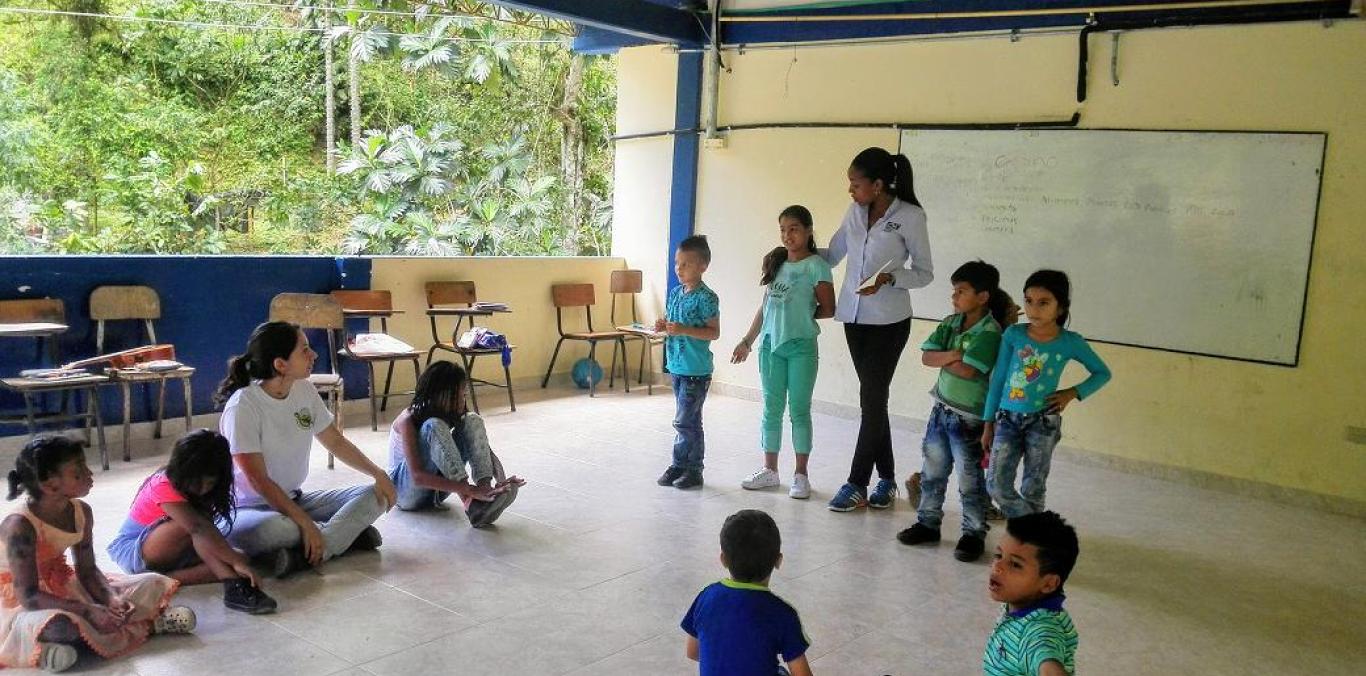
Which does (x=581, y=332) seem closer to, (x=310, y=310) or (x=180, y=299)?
(x=310, y=310)

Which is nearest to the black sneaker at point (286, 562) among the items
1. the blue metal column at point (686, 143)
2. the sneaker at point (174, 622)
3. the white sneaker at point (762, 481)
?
the sneaker at point (174, 622)

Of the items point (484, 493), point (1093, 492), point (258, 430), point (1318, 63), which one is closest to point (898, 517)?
point (1093, 492)

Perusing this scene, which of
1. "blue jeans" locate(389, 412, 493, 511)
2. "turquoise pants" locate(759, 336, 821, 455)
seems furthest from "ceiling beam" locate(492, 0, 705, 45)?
"blue jeans" locate(389, 412, 493, 511)

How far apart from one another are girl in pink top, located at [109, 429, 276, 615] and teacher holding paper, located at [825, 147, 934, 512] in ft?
7.99

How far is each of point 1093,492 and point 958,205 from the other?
6.24 ft

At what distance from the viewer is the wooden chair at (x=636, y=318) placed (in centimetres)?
772

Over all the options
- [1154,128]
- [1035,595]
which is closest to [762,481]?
[1154,128]

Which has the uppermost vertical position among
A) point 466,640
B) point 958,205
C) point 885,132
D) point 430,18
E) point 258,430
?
point 430,18

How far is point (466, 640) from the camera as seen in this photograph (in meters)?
3.03

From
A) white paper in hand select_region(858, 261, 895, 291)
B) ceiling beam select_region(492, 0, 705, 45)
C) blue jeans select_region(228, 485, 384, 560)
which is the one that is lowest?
blue jeans select_region(228, 485, 384, 560)

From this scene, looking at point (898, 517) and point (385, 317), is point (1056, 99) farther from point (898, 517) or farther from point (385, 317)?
point (385, 317)

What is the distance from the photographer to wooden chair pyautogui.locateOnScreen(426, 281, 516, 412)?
6477 mm

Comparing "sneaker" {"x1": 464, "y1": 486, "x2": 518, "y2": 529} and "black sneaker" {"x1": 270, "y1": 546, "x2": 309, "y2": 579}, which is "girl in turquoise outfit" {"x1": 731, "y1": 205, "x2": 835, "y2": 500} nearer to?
"sneaker" {"x1": 464, "y1": 486, "x2": 518, "y2": 529}

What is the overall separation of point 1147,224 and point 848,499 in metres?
2.35
